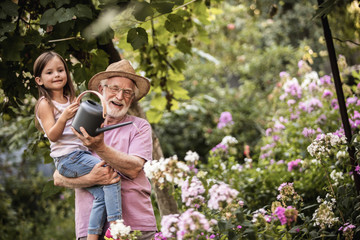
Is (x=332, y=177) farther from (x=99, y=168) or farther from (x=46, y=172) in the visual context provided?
(x=46, y=172)

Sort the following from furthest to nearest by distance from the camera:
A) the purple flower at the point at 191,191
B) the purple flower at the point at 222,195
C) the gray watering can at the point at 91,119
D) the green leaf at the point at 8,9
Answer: the green leaf at the point at 8,9 < the gray watering can at the point at 91,119 < the purple flower at the point at 191,191 < the purple flower at the point at 222,195

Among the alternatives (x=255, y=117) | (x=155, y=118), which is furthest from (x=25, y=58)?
(x=255, y=117)

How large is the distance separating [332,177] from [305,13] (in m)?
7.14

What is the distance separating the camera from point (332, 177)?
9.12ft

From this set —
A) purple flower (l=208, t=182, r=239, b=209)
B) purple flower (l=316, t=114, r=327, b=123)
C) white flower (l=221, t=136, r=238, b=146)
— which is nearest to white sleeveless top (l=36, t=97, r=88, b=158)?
purple flower (l=208, t=182, r=239, b=209)

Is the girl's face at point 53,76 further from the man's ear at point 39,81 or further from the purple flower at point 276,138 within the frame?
the purple flower at point 276,138

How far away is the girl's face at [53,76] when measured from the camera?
6.75 feet

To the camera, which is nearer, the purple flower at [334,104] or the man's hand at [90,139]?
the man's hand at [90,139]

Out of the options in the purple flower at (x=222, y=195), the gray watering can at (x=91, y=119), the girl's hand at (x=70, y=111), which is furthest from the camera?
the girl's hand at (x=70, y=111)

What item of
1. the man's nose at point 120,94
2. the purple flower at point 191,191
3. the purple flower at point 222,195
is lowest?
the purple flower at point 222,195

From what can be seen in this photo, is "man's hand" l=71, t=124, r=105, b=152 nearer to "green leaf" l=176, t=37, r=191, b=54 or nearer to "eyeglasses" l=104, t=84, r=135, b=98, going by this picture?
"eyeglasses" l=104, t=84, r=135, b=98

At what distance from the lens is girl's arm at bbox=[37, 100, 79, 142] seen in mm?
1912

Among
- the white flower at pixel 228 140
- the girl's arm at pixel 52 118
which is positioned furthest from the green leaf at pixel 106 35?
the white flower at pixel 228 140

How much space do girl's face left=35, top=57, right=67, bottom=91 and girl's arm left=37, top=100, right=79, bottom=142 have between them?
0.32ft
